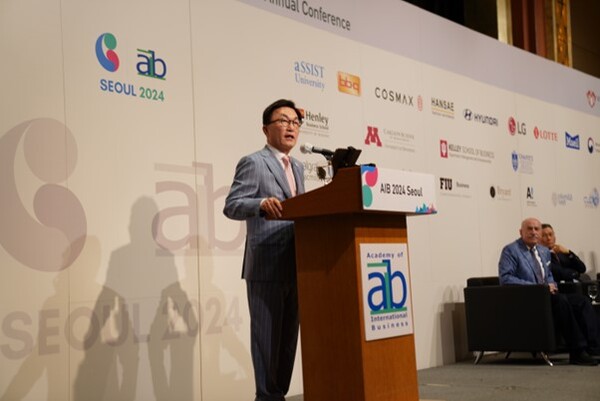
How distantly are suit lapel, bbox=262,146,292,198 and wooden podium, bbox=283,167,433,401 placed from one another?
0.31m

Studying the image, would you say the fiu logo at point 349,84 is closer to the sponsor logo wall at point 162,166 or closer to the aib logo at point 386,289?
the sponsor logo wall at point 162,166

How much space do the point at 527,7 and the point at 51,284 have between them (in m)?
8.41

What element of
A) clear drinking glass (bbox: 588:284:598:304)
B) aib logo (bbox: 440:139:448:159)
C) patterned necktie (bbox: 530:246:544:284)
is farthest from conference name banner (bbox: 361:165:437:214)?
clear drinking glass (bbox: 588:284:598:304)

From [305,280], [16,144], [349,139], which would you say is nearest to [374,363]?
[305,280]

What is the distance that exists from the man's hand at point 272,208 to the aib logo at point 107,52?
181 centimetres

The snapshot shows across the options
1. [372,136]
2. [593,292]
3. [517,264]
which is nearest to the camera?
[372,136]

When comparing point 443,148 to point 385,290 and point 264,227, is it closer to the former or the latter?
point 264,227

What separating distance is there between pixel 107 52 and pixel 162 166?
0.75 metres

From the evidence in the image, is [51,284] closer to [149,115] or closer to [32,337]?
[32,337]

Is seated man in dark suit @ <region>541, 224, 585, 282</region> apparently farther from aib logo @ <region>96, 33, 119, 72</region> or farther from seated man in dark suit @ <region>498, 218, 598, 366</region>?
aib logo @ <region>96, 33, 119, 72</region>

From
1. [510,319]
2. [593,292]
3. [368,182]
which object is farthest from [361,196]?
[593,292]

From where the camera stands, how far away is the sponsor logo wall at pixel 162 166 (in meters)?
4.10

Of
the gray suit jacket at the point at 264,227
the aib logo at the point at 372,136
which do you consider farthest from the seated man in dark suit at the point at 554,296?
the gray suit jacket at the point at 264,227

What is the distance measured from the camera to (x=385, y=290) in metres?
3.30
